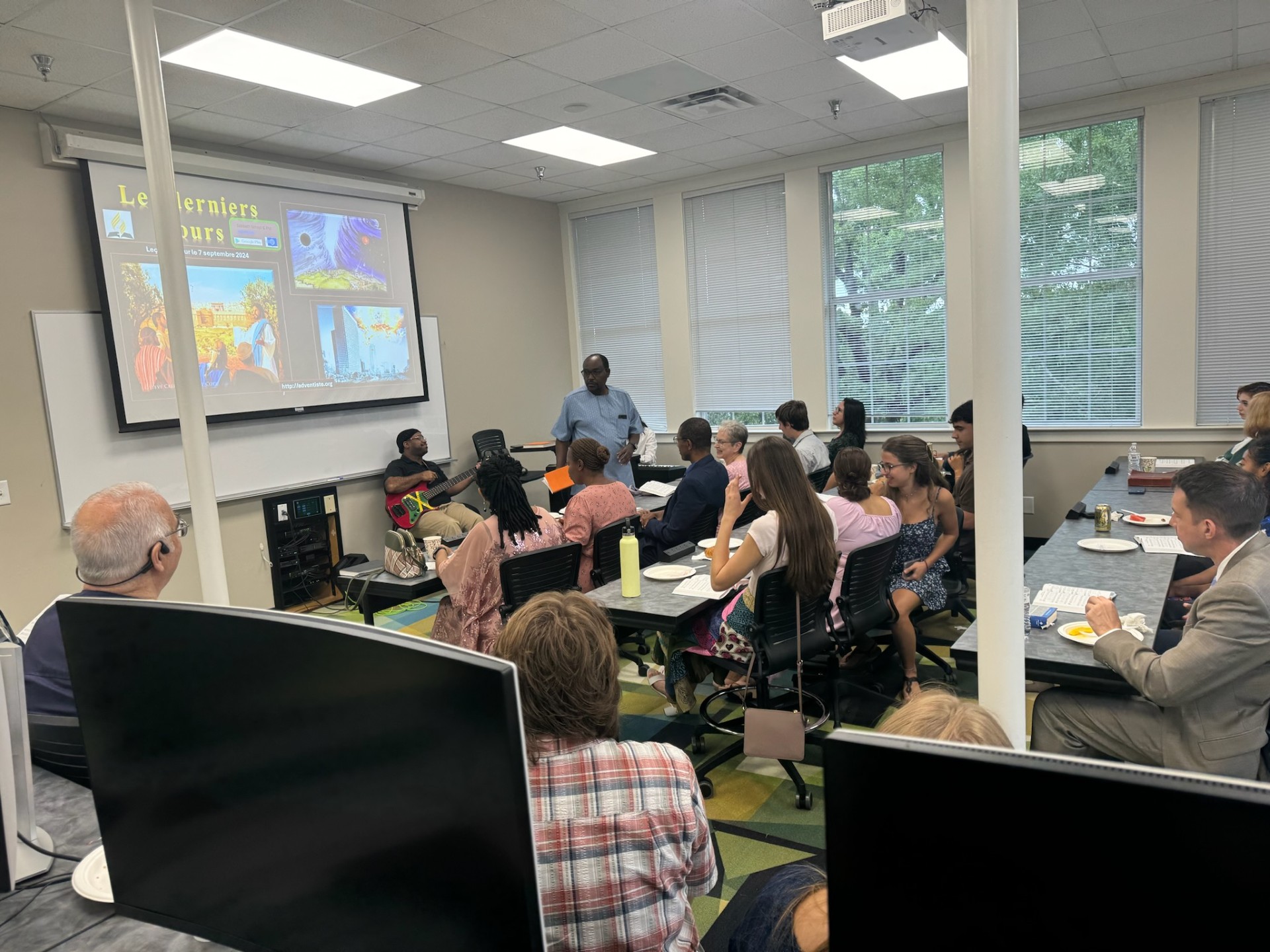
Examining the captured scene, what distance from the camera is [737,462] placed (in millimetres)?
4770

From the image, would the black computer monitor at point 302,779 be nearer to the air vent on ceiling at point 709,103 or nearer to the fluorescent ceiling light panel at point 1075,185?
the air vent on ceiling at point 709,103

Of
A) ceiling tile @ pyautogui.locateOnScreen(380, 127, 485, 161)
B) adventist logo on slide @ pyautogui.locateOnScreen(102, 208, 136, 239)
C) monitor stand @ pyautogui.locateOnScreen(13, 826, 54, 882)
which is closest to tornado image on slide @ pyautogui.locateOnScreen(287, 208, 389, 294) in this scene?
ceiling tile @ pyautogui.locateOnScreen(380, 127, 485, 161)

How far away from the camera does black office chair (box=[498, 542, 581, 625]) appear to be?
325 cm

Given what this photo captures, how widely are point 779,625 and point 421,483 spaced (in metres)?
3.95

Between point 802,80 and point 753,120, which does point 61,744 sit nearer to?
point 802,80

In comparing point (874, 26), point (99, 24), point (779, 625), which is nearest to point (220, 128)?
point (99, 24)

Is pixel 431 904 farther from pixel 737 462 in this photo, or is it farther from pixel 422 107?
pixel 422 107

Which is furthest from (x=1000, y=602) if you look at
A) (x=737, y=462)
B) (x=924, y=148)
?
(x=924, y=148)

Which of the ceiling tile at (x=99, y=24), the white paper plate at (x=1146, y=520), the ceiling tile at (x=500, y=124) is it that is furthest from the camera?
the ceiling tile at (x=500, y=124)

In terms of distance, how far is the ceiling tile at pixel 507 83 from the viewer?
4.21 m

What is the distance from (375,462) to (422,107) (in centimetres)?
263

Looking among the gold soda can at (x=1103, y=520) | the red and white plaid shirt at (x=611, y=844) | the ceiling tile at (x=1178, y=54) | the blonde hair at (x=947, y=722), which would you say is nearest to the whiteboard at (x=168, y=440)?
the red and white plaid shirt at (x=611, y=844)

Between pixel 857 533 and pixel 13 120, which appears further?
pixel 13 120

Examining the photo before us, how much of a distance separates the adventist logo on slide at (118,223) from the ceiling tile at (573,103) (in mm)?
2373
